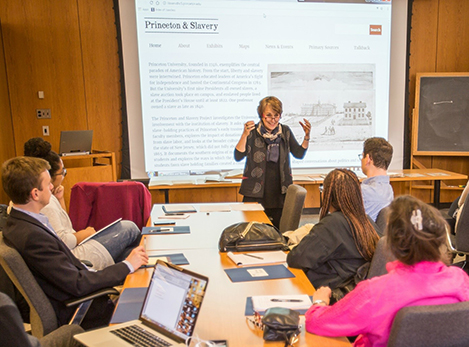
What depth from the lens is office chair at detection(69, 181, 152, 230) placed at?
320 cm

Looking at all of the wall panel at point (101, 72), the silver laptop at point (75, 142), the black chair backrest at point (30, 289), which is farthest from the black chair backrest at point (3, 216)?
the wall panel at point (101, 72)

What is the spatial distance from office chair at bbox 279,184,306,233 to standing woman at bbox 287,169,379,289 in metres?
0.91

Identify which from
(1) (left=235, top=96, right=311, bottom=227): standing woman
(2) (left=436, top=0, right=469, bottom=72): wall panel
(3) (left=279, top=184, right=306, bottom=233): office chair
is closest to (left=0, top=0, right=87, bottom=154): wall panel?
(1) (left=235, top=96, right=311, bottom=227): standing woman

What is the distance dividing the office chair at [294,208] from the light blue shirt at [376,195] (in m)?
0.46

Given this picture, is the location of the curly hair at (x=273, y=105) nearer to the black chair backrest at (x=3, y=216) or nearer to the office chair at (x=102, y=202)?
the office chair at (x=102, y=202)

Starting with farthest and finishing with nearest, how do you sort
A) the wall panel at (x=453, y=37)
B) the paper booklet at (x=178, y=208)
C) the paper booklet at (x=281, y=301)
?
the wall panel at (x=453, y=37), the paper booklet at (x=178, y=208), the paper booklet at (x=281, y=301)

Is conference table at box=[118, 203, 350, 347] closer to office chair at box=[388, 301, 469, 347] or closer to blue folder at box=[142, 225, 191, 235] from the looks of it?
blue folder at box=[142, 225, 191, 235]

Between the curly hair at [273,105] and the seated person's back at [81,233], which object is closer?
the seated person's back at [81,233]

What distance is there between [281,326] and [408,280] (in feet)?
1.34

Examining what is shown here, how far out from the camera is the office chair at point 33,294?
5.02ft

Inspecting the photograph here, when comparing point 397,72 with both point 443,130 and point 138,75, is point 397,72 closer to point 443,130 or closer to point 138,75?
point 443,130

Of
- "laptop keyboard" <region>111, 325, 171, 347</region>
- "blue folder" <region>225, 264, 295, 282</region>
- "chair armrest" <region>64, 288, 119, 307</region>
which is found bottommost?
"chair armrest" <region>64, 288, 119, 307</region>

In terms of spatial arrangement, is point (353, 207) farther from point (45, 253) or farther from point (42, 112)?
point (42, 112)

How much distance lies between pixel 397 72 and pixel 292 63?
55.8 inches
